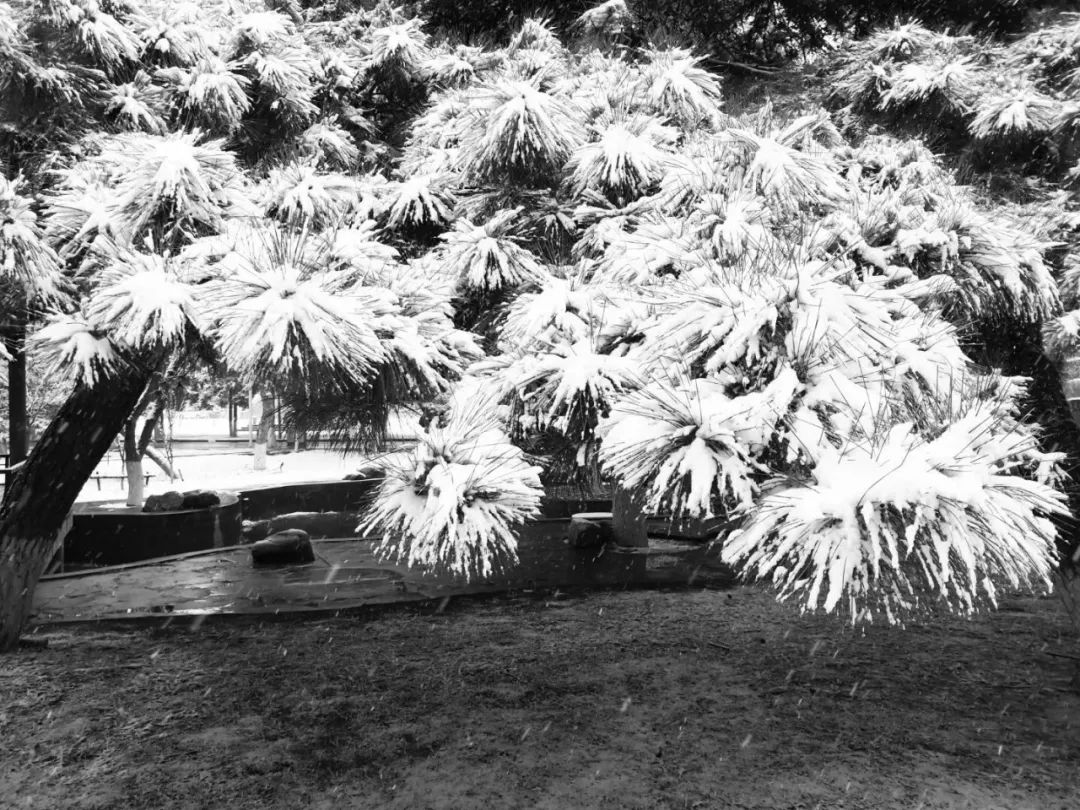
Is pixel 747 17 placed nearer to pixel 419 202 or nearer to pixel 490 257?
pixel 419 202

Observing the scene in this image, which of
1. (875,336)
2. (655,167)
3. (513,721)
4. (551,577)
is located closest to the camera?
(875,336)

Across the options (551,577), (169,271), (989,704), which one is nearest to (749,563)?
(169,271)

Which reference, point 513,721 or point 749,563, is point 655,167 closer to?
point 749,563

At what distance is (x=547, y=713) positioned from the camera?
5.30 meters

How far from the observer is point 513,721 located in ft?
16.9

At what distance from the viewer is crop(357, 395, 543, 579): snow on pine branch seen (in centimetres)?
150

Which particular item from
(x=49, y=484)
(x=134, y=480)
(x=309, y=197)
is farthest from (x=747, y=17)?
(x=134, y=480)

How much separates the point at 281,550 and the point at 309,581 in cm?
101

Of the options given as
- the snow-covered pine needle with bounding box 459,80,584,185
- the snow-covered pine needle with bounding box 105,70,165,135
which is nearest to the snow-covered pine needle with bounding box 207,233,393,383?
the snow-covered pine needle with bounding box 459,80,584,185

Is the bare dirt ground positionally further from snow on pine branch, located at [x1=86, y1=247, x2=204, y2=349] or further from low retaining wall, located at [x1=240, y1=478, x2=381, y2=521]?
low retaining wall, located at [x1=240, y1=478, x2=381, y2=521]

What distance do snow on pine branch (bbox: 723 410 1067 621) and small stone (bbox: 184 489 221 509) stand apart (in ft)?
38.1

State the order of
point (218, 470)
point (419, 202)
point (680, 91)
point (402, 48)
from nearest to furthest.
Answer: point (680, 91) < point (419, 202) < point (402, 48) < point (218, 470)

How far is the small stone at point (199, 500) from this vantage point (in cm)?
1148

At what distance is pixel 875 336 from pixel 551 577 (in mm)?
8237
